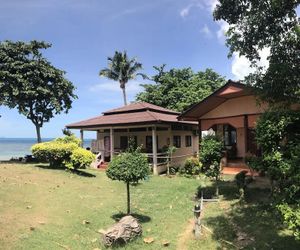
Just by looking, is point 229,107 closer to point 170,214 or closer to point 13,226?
point 170,214

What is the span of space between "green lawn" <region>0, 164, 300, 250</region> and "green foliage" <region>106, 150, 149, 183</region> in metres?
1.58

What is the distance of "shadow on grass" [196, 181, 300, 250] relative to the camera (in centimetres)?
997

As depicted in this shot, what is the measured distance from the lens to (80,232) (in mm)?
11109

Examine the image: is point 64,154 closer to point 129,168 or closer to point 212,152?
point 212,152

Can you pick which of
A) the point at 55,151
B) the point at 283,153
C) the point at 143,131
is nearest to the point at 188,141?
the point at 143,131

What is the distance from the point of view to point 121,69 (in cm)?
4706

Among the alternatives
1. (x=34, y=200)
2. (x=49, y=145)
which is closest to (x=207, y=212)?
(x=34, y=200)

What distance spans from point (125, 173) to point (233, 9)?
20.6 feet

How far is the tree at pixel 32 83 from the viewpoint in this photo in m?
26.2

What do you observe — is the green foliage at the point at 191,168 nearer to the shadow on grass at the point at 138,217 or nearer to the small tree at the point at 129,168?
the shadow on grass at the point at 138,217

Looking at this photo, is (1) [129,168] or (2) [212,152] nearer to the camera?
(1) [129,168]

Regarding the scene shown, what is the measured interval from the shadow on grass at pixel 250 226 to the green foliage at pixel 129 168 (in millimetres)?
2749

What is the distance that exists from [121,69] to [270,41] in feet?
122

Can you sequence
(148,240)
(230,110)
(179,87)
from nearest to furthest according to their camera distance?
(148,240) < (230,110) < (179,87)
